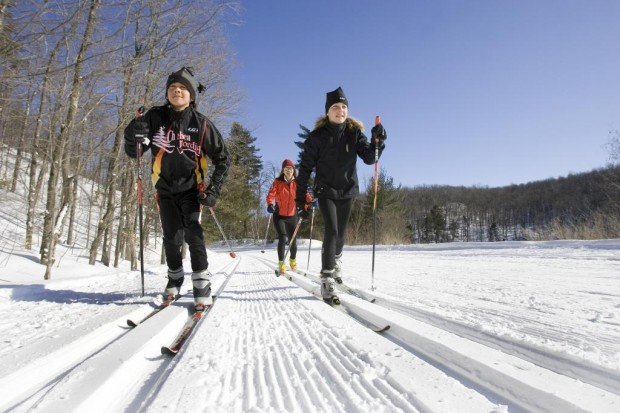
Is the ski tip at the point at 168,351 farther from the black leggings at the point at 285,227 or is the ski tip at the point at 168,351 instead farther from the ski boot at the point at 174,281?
the black leggings at the point at 285,227

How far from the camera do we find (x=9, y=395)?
1263 millimetres

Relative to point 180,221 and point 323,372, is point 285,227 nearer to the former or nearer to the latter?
point 180,221

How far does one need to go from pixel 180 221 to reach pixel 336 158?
5.78ft

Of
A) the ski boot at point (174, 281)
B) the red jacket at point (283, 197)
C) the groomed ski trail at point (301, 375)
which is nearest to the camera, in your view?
the groomed ski trail at point (301, 375)

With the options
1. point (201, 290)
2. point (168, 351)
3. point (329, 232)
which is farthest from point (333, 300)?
point (168, 351)

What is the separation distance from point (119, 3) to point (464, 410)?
184 inches

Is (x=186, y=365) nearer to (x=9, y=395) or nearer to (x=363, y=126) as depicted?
(x=9, y=395)

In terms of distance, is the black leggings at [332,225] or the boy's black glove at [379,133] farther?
the boy's black glove at [379,133]

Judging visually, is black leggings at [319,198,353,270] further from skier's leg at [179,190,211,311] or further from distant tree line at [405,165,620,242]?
distant tree line at [405,165,620,242]

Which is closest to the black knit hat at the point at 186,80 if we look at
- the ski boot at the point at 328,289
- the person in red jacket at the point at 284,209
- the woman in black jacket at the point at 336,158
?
the woman in black jacket at the point at 336,158

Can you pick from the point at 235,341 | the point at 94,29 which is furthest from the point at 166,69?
the point at 235,341

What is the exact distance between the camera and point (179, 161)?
10.4ft

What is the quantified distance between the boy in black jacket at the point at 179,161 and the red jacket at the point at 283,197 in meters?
4.20

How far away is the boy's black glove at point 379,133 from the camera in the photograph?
3.97m
